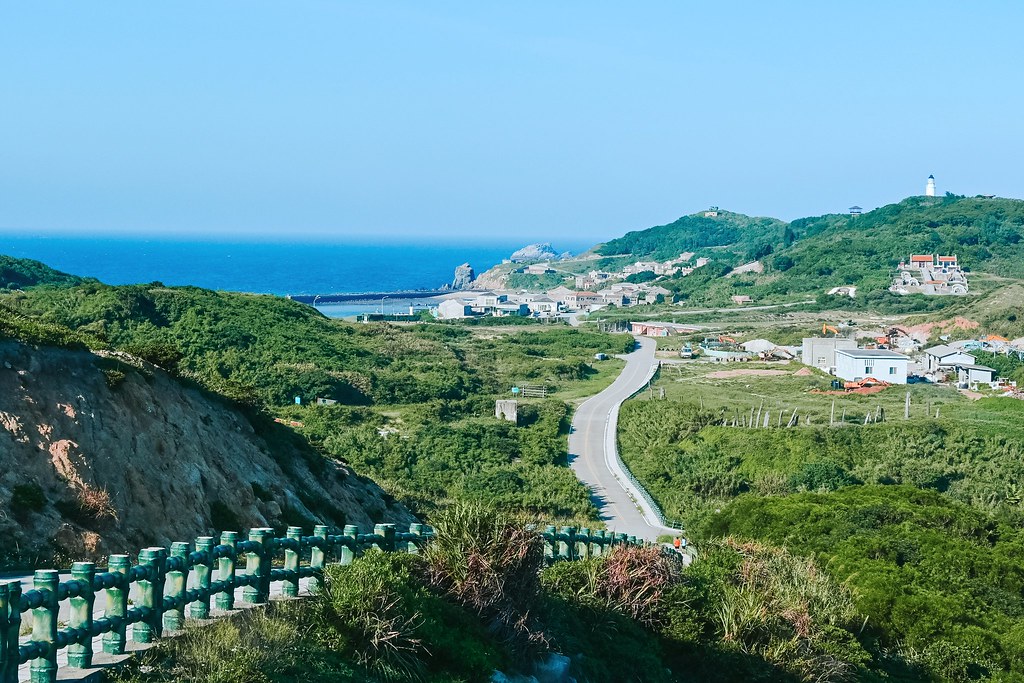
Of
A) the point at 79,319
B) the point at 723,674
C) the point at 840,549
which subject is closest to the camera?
the point at 723,674

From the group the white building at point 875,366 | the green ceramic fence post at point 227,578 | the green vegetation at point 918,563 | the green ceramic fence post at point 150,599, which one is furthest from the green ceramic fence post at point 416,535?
the white building at point 875,366

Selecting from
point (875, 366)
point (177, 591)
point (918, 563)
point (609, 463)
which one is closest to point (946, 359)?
point (875, 366)

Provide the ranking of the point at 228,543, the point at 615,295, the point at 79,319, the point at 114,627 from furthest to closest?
1. the point at 615,295
2. the point at 79,319
3. the point at 228,543
4. the point at 114,627

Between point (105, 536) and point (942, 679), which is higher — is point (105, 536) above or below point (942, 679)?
above

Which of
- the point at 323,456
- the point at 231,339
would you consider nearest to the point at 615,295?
the point at 231,339

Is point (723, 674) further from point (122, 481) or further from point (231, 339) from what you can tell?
point (231, 339)

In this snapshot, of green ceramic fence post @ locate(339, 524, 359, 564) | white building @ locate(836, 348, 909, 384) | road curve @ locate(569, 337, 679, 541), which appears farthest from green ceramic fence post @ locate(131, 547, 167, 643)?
white building @ locate(836, 348, 909, 384)

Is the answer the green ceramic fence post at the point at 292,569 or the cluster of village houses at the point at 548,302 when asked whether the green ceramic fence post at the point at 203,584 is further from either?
the cluster of village houses at the point at 548,302
